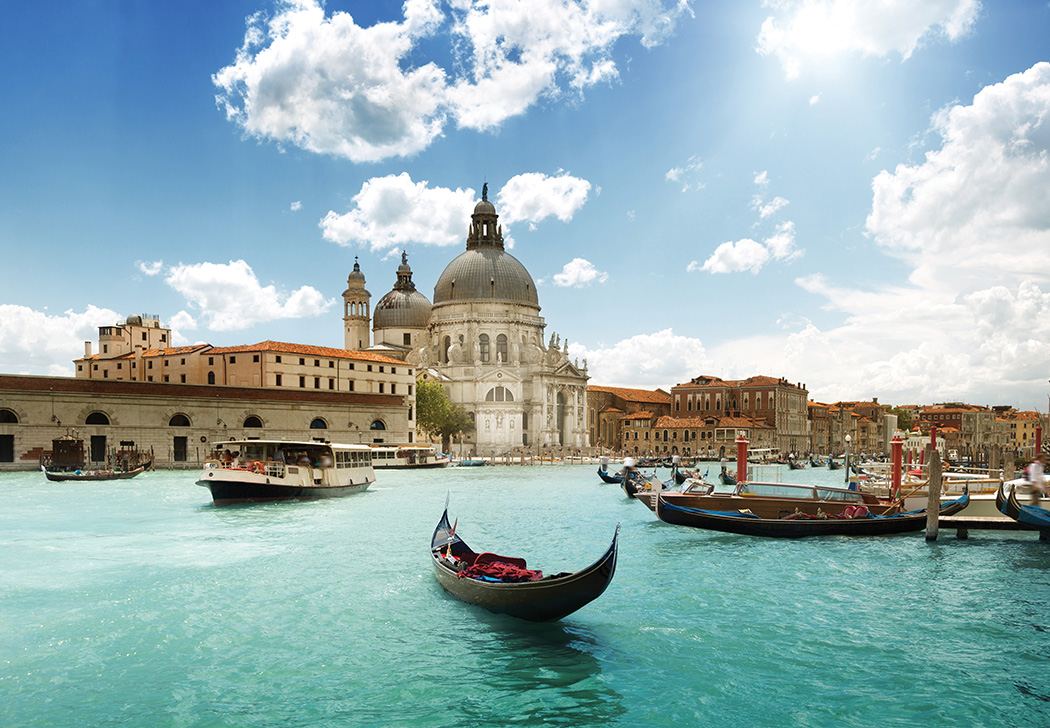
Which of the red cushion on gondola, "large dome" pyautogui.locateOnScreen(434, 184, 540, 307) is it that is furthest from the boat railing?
"large dome" pyautogui.locateOnScreen(434, 184, 540, 307)

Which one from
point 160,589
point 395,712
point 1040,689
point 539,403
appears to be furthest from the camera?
point 539,403

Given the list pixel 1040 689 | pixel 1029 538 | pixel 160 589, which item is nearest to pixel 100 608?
pixel 160 589

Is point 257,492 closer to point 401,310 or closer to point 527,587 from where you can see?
point 527,587

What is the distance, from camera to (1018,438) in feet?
394

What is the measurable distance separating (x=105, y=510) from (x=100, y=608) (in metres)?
13.3

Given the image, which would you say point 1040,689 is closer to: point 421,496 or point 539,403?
point 421,496

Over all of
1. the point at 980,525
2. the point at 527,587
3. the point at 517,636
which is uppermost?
the point at 527,587

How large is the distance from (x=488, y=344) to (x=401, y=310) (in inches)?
459

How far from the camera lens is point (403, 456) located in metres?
50.8

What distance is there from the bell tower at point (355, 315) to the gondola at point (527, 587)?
231 feet

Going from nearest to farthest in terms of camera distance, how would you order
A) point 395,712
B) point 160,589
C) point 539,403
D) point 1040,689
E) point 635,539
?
1. point 395,712
2. point 1040,689
3. point 160,589
4. point 635,539
5. point 539,403

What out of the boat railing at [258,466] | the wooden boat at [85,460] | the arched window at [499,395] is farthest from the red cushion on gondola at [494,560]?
the arched window at [499,395]

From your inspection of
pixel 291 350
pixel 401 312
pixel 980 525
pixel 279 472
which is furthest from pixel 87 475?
pixel 401 312

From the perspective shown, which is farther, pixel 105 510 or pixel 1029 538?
pixel 105 510
